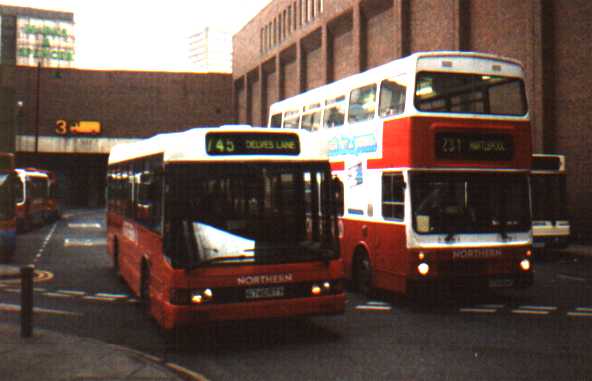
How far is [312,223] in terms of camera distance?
8.58 metres

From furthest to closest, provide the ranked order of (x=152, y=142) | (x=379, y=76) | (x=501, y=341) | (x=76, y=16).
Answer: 1. (x=76, y=16)
2. (x=379, y=76)
3. (x=152, y=142)
4. (x=501, y=341)

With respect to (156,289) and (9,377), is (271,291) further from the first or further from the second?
(9,377)

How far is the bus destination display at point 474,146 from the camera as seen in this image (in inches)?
412

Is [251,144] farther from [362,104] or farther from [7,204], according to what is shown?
[7,204]

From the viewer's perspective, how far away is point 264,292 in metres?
8.12

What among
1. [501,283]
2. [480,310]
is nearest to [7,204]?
[480,310]

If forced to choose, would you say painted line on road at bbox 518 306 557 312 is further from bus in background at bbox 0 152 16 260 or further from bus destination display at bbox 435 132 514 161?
bus in background at bbox 0 152 16 260

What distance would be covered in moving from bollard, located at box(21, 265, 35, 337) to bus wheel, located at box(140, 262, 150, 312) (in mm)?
1639

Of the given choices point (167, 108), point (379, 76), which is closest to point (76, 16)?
point (167, 108)

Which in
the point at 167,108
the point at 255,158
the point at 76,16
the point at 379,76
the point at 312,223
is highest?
the point at 76,16

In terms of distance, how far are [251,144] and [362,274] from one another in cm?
465

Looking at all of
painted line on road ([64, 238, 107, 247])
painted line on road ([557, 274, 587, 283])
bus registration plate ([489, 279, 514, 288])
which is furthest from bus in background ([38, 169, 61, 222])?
bus registration plate ([489, 279, 514, 288])

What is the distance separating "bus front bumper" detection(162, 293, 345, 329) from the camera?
7859 millimetres

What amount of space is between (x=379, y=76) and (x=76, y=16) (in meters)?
132
